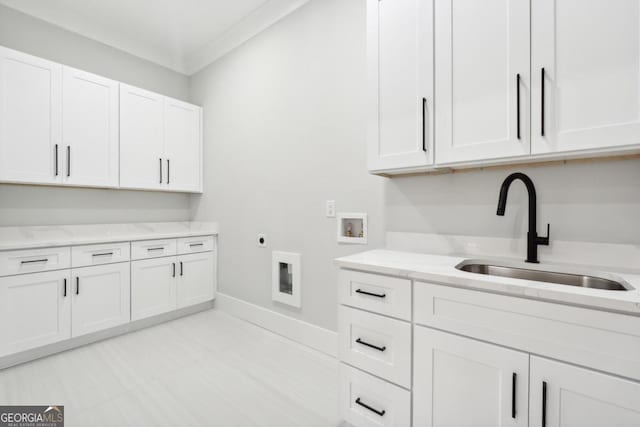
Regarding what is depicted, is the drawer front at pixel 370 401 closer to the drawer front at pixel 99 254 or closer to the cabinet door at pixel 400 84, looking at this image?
the cabinet door at pixel 400 84

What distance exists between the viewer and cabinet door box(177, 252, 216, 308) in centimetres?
297

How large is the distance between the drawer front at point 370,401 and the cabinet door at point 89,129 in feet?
8.77

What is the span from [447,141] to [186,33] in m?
2.90

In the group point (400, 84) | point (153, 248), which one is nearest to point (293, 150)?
point (400, 84)

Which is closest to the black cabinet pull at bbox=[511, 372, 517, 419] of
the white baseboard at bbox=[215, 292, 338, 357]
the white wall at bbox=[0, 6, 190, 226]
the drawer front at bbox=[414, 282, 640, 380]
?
the drawer front at bbox=[414, 282, 640, 380]

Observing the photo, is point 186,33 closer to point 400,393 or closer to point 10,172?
point 10,172

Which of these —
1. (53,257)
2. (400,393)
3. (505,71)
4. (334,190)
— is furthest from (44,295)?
(505,71)

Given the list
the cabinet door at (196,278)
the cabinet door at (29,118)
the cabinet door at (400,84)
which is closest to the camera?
the cabinet door at (400,84)

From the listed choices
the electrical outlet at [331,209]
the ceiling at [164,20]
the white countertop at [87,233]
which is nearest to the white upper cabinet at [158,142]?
the white countertop at [87,233]

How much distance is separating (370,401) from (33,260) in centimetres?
249

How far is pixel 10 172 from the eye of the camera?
2.21 m

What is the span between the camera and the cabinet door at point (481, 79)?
4.04 feet

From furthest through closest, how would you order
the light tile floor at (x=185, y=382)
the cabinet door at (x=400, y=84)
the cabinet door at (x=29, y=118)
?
the cabinet door at (x=29, y=118) < the light tile floor at (x=185, y=382) < the cabinet door at (x=400, y=84)

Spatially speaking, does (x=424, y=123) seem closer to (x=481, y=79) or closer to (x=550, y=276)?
(x=481, y=79)
